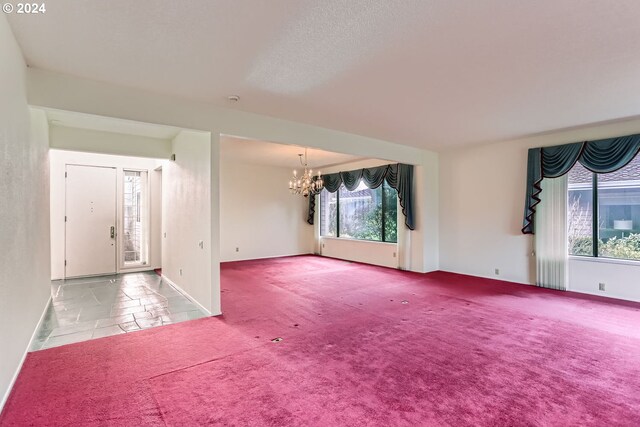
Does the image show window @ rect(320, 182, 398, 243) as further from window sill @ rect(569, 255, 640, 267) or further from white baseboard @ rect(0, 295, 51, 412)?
white baseboard @ rect(0, 295, 51, 412)

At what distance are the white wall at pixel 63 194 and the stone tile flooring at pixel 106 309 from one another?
2.22ft

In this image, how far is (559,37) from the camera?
2443 mm

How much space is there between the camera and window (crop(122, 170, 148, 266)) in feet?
23.0

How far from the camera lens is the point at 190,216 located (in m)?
4.82

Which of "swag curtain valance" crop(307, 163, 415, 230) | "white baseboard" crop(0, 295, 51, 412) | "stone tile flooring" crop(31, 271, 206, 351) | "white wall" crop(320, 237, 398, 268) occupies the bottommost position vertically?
"stone tile flooring" crop(31, 271, 206, 351)

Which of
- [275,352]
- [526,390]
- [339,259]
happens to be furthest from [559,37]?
[339,259]

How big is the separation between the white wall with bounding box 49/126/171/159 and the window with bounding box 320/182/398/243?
4.99 meters

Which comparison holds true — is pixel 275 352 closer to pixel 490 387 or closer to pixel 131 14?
pixel 490 387

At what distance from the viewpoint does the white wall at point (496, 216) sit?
16.6 ft

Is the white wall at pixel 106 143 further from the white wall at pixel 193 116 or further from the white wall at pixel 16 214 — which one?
the white wall at pixel 193 116

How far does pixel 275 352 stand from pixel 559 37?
3.62 metres

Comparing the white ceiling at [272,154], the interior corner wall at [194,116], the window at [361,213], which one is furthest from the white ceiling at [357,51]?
the window at [361,213]

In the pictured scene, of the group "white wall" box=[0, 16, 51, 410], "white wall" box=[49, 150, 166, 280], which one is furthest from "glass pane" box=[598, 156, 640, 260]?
"white wall" box=[49, 150, 166, 280]

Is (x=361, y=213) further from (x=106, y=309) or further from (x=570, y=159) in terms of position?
(x=106, y=309)
